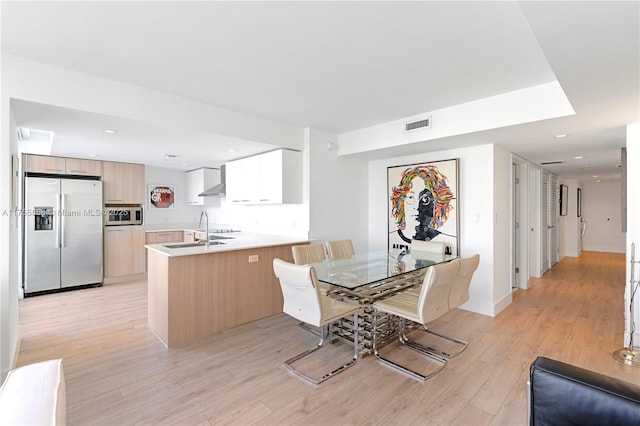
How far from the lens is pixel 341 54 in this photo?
2.16m

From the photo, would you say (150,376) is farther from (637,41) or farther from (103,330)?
(637,41)

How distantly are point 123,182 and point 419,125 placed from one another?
5.12 metres

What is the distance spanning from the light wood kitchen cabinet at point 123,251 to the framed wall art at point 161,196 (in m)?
0.93

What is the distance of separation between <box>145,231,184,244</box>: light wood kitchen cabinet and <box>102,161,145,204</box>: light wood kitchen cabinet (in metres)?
0.66

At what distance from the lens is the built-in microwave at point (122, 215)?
5.28m

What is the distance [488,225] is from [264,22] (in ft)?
10.8

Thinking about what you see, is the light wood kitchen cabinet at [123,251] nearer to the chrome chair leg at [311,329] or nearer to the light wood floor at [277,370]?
the light wood floor at [277,370]

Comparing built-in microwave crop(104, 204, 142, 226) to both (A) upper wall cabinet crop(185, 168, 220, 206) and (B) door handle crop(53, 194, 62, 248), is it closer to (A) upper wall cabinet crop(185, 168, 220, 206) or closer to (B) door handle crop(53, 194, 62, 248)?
(B) door handle crop(53, 194, 62, 248)

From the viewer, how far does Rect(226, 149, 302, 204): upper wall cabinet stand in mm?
4016

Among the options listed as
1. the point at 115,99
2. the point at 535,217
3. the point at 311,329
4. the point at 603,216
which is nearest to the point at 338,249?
the point at 311,329

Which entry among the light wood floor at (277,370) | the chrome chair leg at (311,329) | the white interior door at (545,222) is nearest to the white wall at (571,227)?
the white interior door at (545,222)

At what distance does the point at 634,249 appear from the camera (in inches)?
113

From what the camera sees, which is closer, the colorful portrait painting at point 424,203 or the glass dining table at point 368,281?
the glass dining table at point 368,281

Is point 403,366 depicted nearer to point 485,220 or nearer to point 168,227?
point 485,220
